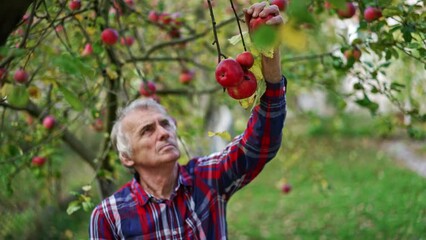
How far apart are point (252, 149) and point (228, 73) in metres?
0.63

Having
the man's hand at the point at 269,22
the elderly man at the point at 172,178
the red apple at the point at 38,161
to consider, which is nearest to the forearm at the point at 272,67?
the man's hand at the point at 269,22

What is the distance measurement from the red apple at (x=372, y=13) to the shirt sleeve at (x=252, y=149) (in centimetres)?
59

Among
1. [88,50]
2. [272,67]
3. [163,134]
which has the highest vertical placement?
[272,67]

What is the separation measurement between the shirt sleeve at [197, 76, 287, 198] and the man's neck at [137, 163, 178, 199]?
122 millimetres

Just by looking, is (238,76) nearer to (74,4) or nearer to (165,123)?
(165,123)

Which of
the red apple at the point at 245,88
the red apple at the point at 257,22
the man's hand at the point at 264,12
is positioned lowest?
the red apple at the point at 245,88

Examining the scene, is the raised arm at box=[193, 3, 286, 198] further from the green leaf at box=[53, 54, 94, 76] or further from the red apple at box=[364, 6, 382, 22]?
the green leaf at box=[53, 54, 94, 76]

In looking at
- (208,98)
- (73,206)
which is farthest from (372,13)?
(208,98)

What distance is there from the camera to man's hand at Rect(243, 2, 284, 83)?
141 centimetres

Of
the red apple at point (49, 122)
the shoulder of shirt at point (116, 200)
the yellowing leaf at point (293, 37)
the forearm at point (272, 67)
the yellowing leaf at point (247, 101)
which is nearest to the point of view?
the yellowing leaf at point (293, 37)

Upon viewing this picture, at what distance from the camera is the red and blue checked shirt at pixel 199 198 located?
195cm

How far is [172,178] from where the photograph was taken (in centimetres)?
213

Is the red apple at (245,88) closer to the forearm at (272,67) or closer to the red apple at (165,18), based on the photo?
the forearm at (272,67)

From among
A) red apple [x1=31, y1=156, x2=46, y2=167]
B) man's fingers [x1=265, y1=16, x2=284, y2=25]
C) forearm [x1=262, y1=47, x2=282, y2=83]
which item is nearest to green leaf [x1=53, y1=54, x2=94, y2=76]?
man's fingers [x1=265, y1=16, x2=284, y2=25]
